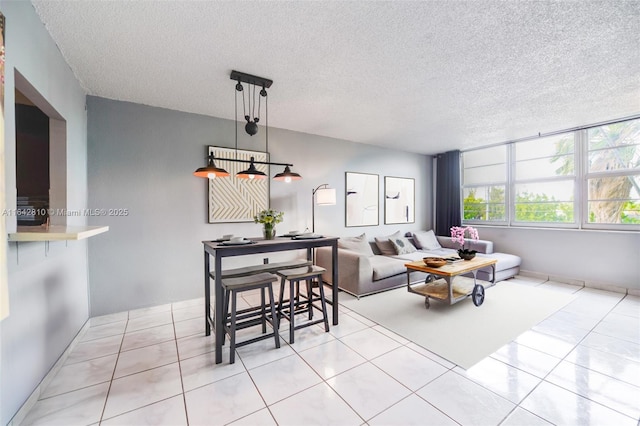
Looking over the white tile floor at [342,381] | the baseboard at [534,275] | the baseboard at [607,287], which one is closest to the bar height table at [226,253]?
the white tile floor at [342,381]

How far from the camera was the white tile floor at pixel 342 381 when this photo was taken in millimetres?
1592

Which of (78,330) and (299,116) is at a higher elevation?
(299,116)

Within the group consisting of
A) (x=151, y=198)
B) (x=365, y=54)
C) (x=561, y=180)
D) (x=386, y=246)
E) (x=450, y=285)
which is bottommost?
(x=450, y=285)

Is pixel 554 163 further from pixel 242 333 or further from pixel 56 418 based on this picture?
pixel 56 418

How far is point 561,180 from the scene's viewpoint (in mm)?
4645

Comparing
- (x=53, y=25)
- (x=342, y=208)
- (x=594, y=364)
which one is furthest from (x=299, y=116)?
(x=594, y=364)

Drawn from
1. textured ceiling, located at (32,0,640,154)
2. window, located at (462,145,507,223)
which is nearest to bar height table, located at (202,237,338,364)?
textured ceiling, located at (32,0,640,154)

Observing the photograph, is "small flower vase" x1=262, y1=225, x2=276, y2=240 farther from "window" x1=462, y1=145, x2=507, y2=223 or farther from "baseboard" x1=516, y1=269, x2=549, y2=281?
"window" x1=462, y1=145, x2=507, y2=223

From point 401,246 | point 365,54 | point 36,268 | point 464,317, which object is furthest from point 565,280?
point 36,268

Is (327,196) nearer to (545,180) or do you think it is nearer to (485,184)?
(485,184)

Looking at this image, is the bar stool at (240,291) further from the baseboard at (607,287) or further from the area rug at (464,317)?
the baseboard at (607,287)

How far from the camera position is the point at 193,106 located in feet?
10.9

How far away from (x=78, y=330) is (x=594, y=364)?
15.3ft

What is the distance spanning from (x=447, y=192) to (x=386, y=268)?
3199 millimetres
